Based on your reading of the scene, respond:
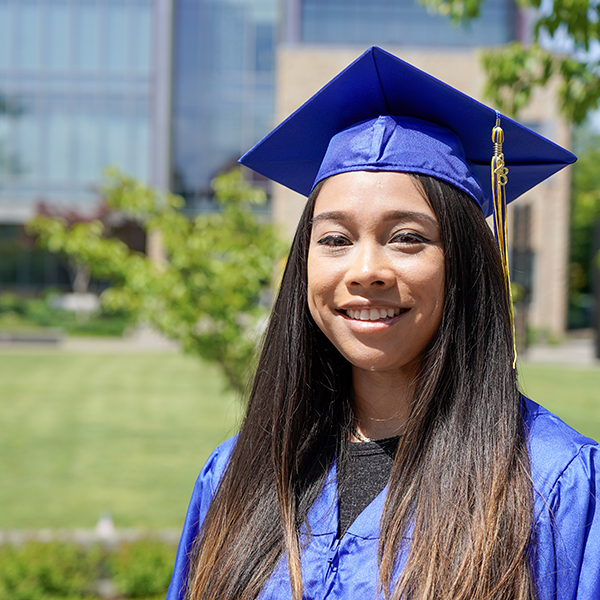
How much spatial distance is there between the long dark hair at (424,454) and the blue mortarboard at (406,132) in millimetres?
96

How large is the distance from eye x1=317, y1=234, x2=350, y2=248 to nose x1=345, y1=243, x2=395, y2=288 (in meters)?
0.05

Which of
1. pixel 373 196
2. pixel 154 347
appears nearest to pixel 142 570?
pixel 373 196

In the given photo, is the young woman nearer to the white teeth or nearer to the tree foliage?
the white teeth

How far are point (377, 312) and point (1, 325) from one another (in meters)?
23.6

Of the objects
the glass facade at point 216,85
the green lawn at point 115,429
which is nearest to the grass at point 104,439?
the green lawn at point 115,429

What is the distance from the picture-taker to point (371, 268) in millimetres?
1388

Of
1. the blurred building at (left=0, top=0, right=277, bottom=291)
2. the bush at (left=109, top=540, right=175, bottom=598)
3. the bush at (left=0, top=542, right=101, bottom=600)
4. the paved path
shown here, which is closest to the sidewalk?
the paved path

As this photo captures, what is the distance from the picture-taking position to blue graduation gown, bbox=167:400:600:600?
1.27 metres

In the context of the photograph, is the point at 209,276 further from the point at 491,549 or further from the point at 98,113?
the point at 98,113

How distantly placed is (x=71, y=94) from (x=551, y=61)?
28.8m

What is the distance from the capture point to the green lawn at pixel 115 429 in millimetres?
6441

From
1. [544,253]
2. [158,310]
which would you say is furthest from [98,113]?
[158,310]

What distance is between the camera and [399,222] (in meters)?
1.39

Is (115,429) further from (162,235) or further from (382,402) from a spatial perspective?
(382,402)
